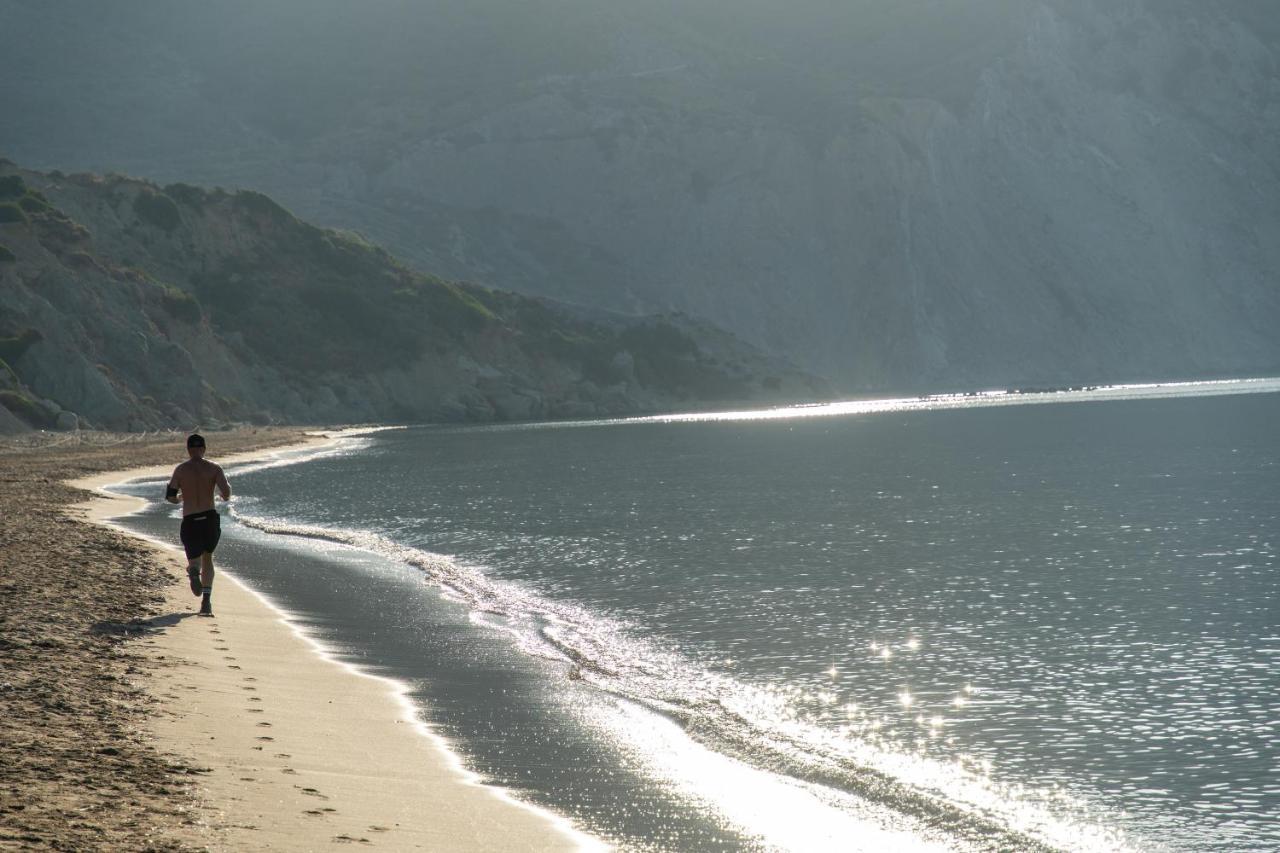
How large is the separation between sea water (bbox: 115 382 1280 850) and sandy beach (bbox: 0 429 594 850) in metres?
0.75

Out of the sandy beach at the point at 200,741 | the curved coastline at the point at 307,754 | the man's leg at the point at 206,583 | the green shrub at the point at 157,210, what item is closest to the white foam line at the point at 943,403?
the green shrub at the point at 157,210

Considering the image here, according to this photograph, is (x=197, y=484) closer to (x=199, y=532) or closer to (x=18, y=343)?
(x=199, y=532)

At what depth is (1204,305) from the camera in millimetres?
178500

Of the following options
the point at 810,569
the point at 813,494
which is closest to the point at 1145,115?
the point at 813,494

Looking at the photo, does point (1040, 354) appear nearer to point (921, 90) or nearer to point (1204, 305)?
point (1204, 305)

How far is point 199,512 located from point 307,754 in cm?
747

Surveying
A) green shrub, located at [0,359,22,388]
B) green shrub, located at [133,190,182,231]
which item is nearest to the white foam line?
green shrub, located at [133,190,182,231]

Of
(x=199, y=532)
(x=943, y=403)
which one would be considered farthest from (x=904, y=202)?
(x=199, y=532)

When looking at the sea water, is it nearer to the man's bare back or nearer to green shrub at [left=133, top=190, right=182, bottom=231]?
the man's bare back

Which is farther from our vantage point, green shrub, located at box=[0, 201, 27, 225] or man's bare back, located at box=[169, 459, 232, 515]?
green shrub, located at box=[0, 201, 27, 225]

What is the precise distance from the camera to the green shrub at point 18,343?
256 ft

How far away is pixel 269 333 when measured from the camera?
11819cm

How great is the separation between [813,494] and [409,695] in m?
31.8

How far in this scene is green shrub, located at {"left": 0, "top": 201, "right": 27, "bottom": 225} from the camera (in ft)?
298
